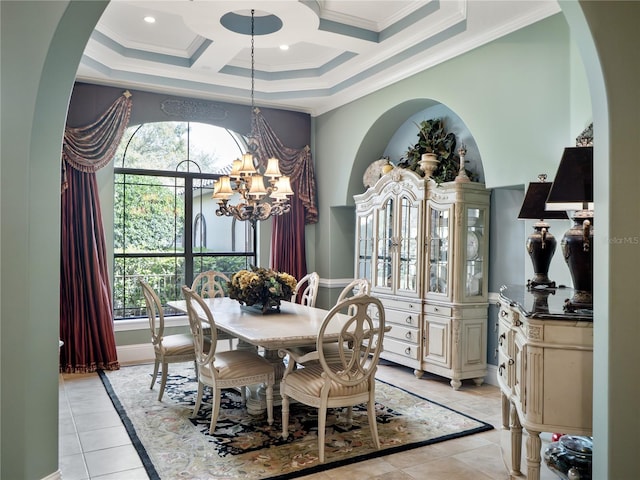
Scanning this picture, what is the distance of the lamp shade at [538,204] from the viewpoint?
321cm

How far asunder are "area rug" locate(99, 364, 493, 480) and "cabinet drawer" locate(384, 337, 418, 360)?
0.53m

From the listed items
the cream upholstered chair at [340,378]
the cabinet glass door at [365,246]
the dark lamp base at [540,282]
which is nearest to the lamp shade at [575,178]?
the dark lamp base at [540,282]

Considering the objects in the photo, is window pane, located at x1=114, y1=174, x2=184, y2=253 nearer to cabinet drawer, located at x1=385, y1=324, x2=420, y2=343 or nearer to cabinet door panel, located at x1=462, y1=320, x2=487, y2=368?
cabinet drawer, located at x1=385, y1=324, x2=420, y2=343

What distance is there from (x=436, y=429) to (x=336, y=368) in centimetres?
84

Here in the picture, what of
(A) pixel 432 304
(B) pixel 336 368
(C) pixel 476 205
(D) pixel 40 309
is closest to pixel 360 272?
(A) pixel 432 304

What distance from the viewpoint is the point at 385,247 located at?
5.34 m

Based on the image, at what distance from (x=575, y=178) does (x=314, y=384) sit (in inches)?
73.6

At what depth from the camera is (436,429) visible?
3.52 meters

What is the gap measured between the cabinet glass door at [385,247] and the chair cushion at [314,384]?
6.96 ft

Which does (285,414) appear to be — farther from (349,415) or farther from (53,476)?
(53,476)

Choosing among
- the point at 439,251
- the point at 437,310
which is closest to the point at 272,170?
the point at 439,251

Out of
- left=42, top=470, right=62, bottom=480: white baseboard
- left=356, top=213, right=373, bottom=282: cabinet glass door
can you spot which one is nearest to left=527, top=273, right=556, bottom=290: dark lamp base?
left=356, top=213, right=373, bottom=282: cabinet glass door

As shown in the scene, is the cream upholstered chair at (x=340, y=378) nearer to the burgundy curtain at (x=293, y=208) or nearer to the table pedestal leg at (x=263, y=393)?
the table pedestal leg at (x=263, y=393)

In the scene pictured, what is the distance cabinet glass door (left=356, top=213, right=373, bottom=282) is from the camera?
5613 mm
